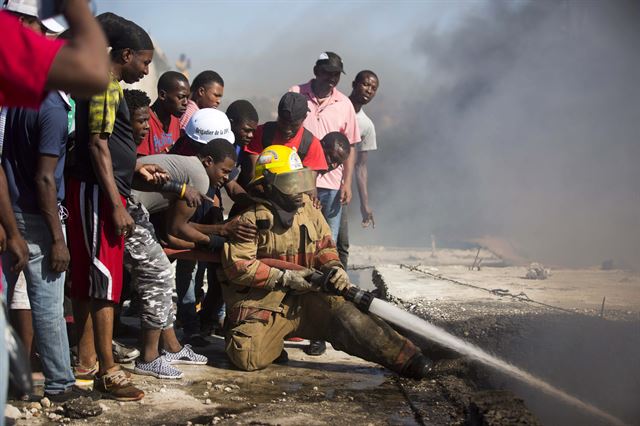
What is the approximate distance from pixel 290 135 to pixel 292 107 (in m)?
0.26

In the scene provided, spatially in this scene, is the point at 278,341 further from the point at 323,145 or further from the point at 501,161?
the point at 501,161

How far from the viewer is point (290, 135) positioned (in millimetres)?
6789

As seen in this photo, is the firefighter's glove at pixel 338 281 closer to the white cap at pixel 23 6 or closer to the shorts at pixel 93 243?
the shorts at pixel 93 243

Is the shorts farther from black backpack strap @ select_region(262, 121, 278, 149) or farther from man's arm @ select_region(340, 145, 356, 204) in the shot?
man's arm @ select_region(340, 145, 356, 204)

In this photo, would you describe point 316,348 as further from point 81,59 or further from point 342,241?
point 81,59

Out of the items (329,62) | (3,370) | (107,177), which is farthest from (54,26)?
(329,62)

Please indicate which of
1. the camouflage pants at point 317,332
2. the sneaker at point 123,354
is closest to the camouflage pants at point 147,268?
the sneaker at point 123,354

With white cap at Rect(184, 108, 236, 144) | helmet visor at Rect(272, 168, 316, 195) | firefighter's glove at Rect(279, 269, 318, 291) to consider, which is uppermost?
white cap at Rect(184, 108, 236, 144)

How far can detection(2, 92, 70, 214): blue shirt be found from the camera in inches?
162

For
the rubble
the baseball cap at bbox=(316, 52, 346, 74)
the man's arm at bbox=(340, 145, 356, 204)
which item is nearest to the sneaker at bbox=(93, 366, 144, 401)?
the rubble

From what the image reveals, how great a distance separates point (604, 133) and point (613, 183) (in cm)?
181

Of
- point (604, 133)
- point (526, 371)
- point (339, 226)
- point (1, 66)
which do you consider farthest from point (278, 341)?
point (604, 133)

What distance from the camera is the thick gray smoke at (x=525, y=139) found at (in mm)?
14297

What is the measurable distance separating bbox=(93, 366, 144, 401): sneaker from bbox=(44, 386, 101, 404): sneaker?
122 mm
